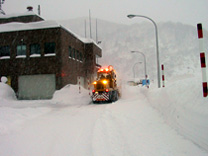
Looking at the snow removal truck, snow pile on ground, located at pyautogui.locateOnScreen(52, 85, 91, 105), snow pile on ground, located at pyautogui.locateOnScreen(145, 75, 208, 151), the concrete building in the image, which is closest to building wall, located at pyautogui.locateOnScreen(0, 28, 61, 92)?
the concrete building

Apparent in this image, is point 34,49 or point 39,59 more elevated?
point 34,49

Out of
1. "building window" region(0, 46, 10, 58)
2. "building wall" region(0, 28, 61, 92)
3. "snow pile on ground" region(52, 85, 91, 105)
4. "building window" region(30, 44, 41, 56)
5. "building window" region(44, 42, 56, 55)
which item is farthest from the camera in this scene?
"building window" region(0, 46, 10, 58)

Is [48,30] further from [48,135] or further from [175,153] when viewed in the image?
[175,153]

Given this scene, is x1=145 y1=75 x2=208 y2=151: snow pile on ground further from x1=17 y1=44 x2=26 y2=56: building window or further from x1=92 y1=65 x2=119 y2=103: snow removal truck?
x1=17 y1=44 x2=26 y2=56: building window

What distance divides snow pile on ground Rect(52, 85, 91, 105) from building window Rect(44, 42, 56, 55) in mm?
5309

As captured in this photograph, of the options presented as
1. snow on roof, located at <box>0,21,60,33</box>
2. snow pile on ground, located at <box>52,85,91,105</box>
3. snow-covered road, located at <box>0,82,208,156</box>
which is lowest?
snow-covered road, located at <box>0,82,208,156</box>

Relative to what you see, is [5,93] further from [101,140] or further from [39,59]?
[101,140]

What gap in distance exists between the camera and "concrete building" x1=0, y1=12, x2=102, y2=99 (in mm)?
21094

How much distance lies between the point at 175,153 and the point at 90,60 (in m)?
26.7

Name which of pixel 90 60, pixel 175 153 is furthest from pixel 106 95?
pixel 90 60

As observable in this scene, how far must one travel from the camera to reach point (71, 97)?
16.7 m

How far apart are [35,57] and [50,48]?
180cm

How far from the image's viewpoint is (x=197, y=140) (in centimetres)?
410

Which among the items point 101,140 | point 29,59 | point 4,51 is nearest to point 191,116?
point 101,140
